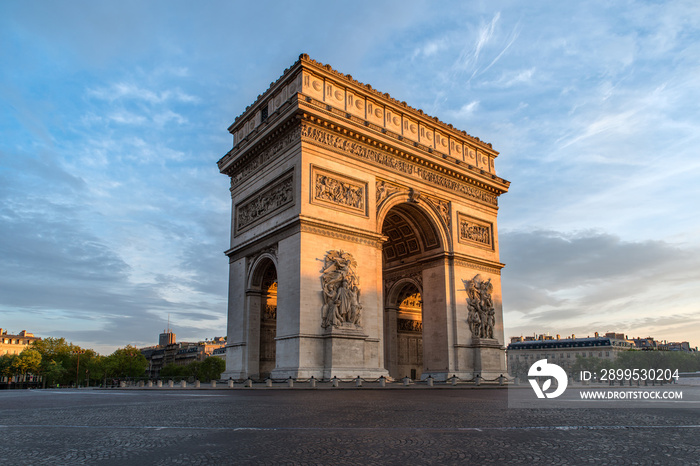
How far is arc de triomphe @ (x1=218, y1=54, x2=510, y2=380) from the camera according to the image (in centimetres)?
2242

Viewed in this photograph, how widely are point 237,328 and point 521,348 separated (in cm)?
10099

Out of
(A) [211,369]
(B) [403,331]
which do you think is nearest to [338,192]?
(B) [403,331]

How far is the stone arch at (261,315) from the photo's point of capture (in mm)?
25594

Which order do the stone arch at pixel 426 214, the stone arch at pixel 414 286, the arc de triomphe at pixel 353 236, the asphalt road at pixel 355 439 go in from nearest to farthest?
the asphalt road at pixel 355 439, the arc de triomphe at pixel 353 236, the stone arch at pixel 426 214, the stone arch at pixel 414 286

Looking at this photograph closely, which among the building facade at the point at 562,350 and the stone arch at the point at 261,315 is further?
the building facade at the point at 562,350

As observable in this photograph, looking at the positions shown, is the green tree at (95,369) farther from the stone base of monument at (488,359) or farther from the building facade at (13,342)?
the stone base of monument at (488,359)

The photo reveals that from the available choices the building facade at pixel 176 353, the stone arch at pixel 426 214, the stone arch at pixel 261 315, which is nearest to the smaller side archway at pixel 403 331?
the stone arch at pixel 426 214

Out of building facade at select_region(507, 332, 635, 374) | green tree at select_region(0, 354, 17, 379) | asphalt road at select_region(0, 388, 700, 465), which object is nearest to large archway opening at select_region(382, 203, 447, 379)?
asphalt road at select_region(0, 388, 700, 465)

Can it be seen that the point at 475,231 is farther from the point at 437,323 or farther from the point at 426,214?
the point at 437,323

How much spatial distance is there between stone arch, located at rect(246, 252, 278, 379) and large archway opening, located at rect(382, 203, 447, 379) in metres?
7.12

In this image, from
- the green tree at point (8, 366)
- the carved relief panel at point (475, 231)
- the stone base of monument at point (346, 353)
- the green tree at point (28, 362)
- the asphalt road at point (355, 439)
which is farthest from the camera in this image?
the green tree at point (8, 366)

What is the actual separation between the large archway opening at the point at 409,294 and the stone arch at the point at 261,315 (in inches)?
280

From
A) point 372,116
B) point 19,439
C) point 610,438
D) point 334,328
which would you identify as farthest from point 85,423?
point 372,116

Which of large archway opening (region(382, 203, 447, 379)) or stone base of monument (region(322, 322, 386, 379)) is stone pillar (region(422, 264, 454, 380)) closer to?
large archway opening (region(382, 203, 447, 379))
